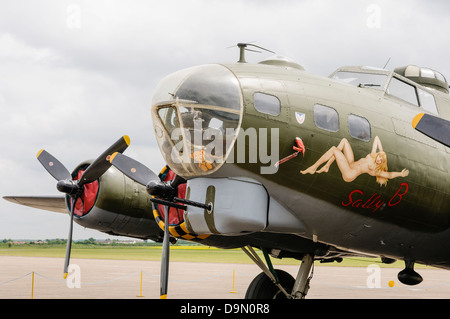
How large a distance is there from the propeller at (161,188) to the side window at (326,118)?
77.9 inches

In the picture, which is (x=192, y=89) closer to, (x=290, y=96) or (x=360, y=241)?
(x=290, y=96)

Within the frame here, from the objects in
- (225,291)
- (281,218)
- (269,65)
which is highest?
(269,65)

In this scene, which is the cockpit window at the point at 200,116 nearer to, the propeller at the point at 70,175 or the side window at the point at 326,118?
the side window at the point at 326,118

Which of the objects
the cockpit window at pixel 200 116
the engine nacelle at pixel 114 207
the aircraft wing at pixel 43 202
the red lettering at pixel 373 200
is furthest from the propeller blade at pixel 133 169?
the aircraft wing at pixel 43 202

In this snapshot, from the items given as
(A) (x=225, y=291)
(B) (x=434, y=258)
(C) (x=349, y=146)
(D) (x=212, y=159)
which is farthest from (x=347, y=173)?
(A) (x=225, y=291)

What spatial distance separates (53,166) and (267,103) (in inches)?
293

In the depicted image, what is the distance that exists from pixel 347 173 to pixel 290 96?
1.26 metres

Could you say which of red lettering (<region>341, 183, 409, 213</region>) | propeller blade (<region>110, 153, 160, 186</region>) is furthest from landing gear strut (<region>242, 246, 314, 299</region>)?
red lettering (<region>341, 183, 409, 213</region>)

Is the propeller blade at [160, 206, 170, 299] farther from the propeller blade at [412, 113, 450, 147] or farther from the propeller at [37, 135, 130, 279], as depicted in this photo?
the propeller blade at [412, 113, 450, 147]

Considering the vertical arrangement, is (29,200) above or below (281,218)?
below

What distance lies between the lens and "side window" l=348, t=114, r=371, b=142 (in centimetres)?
738

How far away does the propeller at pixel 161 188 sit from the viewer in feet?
25.2

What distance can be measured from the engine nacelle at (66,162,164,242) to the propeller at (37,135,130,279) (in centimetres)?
25

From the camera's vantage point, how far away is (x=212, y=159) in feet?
22.5
